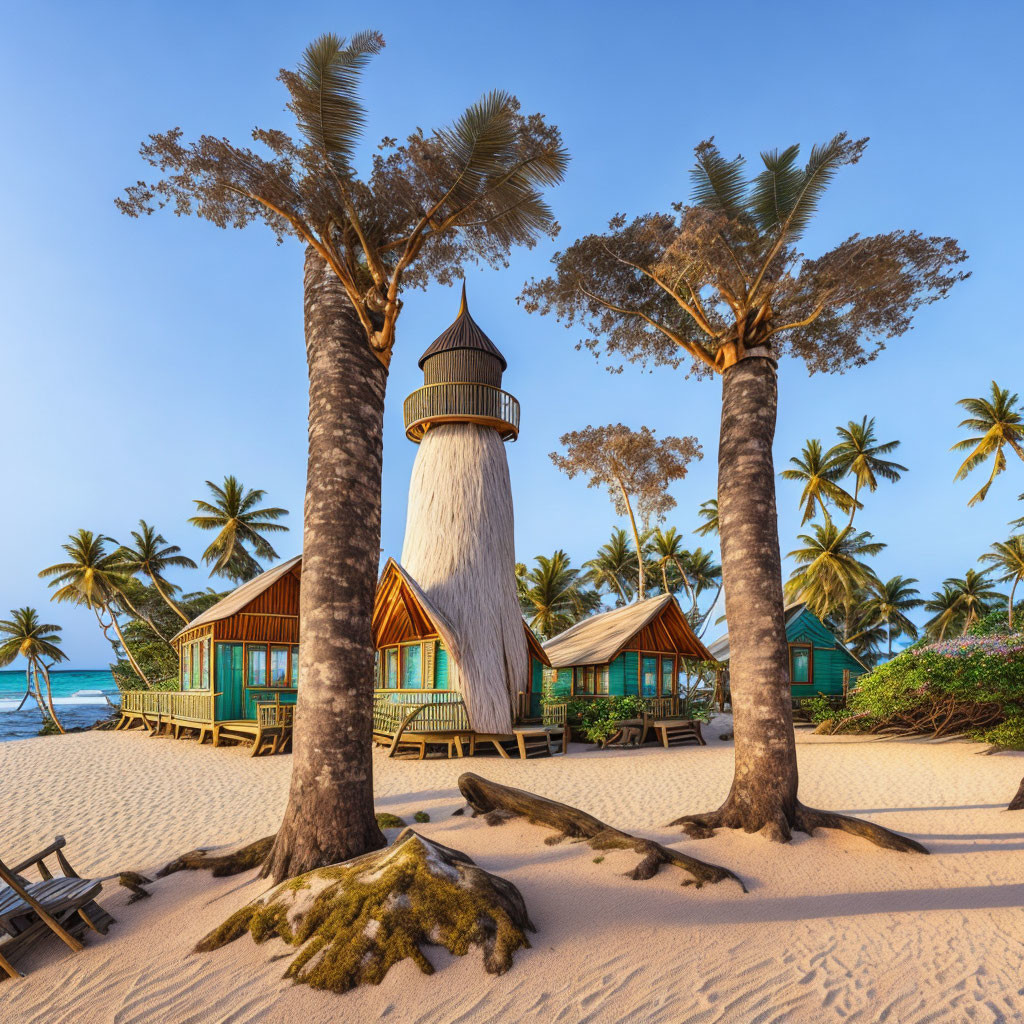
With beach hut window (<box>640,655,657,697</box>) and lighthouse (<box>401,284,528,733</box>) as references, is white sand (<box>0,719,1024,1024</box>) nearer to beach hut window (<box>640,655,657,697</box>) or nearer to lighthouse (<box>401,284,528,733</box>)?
lighthouse (<box>401,284,528,733</box>)

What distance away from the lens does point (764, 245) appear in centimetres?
881

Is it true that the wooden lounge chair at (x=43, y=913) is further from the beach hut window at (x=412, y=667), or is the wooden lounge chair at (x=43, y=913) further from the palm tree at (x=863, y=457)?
the palm tree at (x=863, y=457)

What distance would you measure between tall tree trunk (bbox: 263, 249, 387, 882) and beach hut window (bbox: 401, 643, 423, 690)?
13.6 metres

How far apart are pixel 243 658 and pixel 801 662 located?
23.0 m

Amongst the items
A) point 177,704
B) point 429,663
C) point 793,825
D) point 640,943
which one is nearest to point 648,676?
point 429,663

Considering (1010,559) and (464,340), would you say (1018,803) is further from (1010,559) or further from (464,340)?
(1010,559)

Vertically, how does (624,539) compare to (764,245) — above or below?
above

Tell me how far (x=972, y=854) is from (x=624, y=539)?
130 feet

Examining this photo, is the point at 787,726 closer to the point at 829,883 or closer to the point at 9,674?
the point at 829,883

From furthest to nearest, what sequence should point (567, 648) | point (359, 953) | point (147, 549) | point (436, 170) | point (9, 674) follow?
1. point (9, 674)
2. point (147, 549)
3. point (567, 648)
4. point (436, 170)
5. point (359, 953)

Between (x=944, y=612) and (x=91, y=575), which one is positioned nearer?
(x=91, y=575)

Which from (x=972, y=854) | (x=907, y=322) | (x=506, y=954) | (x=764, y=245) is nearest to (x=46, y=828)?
(x=506, y=954)

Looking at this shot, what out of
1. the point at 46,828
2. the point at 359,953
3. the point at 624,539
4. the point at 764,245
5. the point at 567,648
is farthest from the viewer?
the point at 624,539

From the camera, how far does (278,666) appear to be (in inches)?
890
